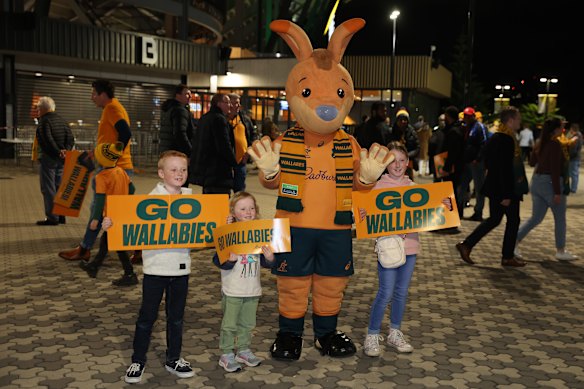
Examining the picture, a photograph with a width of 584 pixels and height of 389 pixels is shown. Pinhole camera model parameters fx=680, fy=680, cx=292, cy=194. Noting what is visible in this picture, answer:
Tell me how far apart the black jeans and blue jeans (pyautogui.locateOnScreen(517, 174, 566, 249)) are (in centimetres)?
62

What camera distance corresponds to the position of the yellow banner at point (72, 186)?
8266 millimetres

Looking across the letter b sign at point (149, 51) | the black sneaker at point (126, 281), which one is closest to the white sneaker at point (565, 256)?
the black sneaker at point (126, 281)

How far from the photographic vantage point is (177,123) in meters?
8.66

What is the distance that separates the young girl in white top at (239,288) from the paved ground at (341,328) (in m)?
0.22

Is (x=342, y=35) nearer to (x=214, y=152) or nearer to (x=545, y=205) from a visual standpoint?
(x=214, y=152)

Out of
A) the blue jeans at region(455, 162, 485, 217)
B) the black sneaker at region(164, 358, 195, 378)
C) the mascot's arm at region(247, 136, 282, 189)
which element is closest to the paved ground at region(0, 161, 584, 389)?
the black sneaker at region(164, 358, 195, 378)

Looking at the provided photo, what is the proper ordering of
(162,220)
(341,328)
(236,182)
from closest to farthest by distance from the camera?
(162,220), (341,328), (236,182)

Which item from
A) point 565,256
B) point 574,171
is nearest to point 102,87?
point 565,256

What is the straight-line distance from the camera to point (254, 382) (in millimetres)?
4469

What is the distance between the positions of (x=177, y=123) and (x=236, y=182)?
139 cm

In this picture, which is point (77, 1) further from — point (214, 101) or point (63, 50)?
point (214, 101)

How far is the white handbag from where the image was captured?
5.04m

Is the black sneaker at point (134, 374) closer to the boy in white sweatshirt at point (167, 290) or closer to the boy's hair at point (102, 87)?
the boy in white sweatshirt at point (167, 290)

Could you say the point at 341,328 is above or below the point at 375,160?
below
